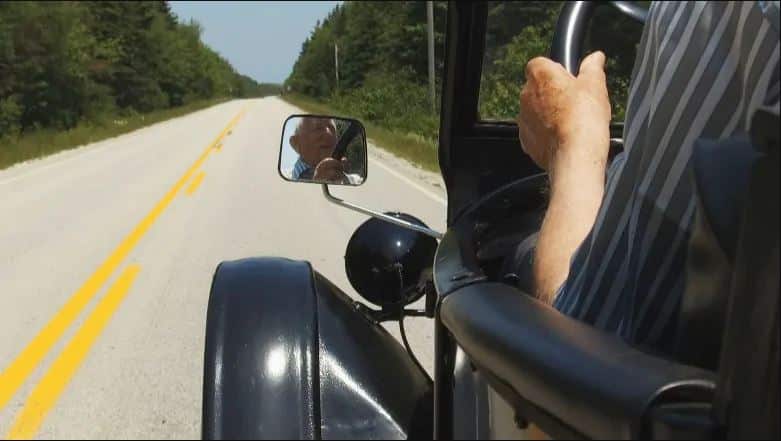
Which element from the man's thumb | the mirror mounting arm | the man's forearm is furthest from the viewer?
the mirror mounting arm

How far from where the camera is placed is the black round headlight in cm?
232

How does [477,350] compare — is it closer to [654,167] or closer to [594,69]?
[654,167]

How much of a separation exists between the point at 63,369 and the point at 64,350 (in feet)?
1.18

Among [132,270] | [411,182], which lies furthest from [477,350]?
[411,182]

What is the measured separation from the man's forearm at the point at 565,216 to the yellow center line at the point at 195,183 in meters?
11.8

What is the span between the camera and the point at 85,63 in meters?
52.0

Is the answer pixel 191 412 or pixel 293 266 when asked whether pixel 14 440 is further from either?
pixel 293 266

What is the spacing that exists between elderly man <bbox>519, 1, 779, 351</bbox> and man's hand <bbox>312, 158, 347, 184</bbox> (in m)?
0.94

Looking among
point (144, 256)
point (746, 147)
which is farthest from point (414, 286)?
point (144, 256)

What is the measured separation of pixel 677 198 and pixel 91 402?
3765 mm

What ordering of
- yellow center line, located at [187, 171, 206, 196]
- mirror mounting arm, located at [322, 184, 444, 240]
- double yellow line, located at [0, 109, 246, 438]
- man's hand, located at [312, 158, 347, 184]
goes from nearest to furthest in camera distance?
mirror mounting arm, located at [322, 184, 444, 240], man's hand, located at [312, 158, 347, 184], double yellow line, located at [0, 109, 246, 438], yellow center line, located at [187, 171, 206, 196]

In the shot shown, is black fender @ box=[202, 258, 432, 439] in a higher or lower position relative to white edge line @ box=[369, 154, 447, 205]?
higher

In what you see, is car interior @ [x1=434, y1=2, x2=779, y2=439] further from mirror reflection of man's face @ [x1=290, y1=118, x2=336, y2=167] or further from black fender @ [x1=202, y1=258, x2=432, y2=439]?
mirror reflection of man's face @ [x1=290, y1=118, x2=336, y2=167]

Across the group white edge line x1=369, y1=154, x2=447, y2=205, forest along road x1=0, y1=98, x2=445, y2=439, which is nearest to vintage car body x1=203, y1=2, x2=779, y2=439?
forest along road x1=0, y1=98, x2=445, y2=439
